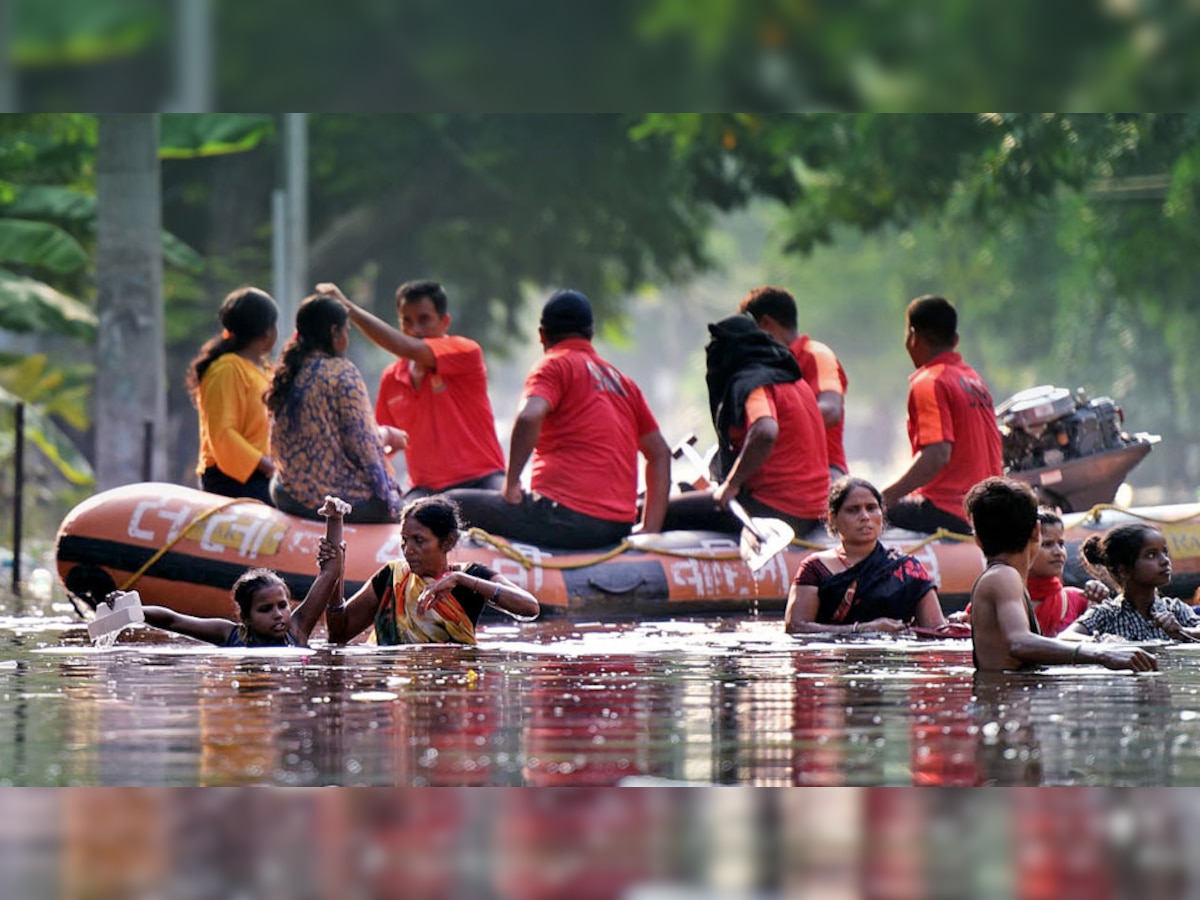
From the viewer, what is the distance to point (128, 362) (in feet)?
70.3

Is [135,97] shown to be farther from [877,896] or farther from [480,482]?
[480,482]

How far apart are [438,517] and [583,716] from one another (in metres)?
1.97

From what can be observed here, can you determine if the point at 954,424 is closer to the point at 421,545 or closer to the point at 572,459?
the point at 572,459

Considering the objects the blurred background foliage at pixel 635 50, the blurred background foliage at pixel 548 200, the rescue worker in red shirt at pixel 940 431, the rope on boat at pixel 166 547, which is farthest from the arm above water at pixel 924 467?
the blurred background foliage at pixel 548 200

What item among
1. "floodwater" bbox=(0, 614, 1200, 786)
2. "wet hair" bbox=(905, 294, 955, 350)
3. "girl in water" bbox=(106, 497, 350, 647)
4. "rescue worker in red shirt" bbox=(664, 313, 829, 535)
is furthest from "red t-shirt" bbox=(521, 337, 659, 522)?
"girl in water" bbox=(106, 497, 350, 647)

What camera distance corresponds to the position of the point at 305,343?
13.3 meters

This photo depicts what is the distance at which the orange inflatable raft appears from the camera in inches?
528

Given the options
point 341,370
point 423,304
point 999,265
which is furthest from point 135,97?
point 999,265

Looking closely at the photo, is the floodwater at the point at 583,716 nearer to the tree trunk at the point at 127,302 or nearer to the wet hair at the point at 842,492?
the wet hair at the point at 842,492

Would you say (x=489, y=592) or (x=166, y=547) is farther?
(x=166, y=547)

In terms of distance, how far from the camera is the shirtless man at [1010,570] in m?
9.24

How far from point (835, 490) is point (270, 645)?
2.54 m

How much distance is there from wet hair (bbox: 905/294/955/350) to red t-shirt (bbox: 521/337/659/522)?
1.66 metres

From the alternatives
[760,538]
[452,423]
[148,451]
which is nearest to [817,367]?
[760,538]
